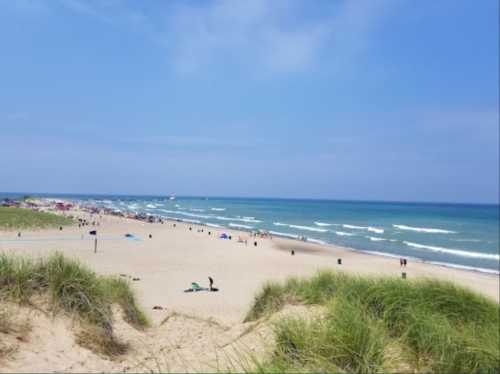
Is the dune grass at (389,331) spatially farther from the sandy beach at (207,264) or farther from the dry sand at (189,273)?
the sandy beach at (207,264)

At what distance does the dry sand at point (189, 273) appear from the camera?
4844mm

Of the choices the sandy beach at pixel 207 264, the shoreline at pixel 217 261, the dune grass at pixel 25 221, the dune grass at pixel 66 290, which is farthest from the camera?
the dune grass at pixel 25 221

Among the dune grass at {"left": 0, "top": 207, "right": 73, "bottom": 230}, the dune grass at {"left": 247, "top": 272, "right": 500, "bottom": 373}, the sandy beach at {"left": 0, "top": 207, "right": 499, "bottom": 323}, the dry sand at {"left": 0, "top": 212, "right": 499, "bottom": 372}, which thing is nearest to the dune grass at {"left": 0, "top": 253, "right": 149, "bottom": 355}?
the dry sand at {"left": 0, "top": 212, "right": 499, "bottom": 372}

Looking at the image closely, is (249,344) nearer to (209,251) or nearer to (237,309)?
(237,309)

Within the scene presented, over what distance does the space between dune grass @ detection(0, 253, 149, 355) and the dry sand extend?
15.1 inches

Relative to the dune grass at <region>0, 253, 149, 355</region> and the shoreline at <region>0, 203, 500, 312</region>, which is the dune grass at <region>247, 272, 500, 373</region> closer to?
the dune grass at <region>0, 253, 149, 355</region>

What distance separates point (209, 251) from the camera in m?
29.7

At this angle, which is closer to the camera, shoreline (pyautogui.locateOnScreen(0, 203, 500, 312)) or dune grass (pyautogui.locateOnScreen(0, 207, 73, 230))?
shoreline (pyautogui.locateOnScreen(0, 203, 500, 312))

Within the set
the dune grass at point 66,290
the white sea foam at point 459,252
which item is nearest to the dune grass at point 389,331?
the dune grass at point 66,290

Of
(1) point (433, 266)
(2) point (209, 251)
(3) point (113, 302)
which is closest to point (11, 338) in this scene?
(3) point (113, 302)

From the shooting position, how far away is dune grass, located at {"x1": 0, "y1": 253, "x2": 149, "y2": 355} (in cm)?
525

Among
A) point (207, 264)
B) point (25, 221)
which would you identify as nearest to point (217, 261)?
point (207, 264)

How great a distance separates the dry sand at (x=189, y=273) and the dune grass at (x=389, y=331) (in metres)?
1.02

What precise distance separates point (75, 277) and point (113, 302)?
1.89m
